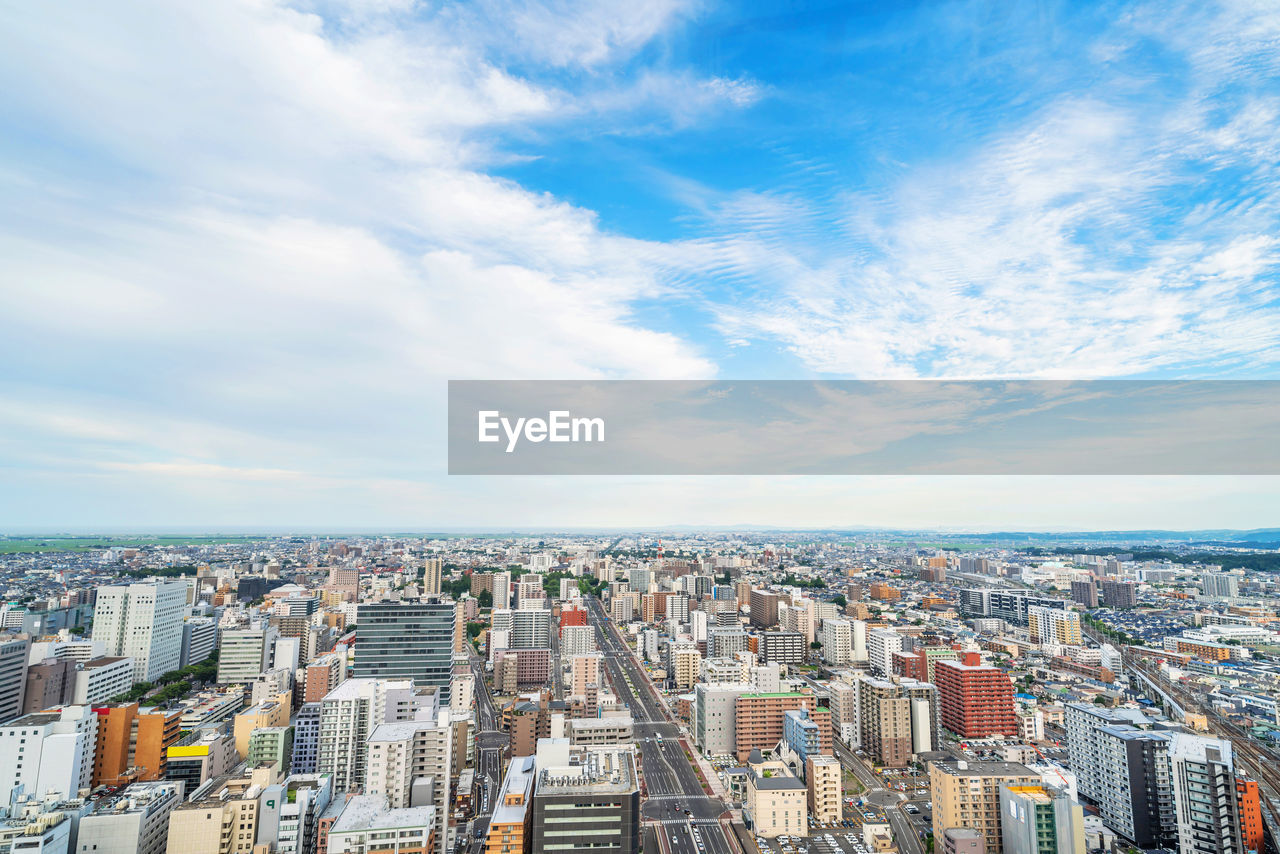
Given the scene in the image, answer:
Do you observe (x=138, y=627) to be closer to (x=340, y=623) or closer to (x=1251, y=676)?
(x=340, y=623)

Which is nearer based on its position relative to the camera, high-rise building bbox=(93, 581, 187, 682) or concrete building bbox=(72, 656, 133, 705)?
concrete building bbox=(72, 656, 133, 705)

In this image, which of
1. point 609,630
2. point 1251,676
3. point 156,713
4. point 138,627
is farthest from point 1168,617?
point 138,627

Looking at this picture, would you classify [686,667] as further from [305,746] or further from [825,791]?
[305,746]

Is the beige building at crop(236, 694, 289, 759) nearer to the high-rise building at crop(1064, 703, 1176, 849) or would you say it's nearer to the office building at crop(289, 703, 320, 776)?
the office building at crop(289, 703, 320, 776)

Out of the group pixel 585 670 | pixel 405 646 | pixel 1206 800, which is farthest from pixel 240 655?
pixel 1206 800

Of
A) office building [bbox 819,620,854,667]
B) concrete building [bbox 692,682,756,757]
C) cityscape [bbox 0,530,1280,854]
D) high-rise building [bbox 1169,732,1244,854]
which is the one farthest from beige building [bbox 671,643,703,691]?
high-rise building [bbox 1169,732,1244,854]

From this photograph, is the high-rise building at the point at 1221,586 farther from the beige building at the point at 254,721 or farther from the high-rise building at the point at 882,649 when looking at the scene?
the beige building at the point at 254,721

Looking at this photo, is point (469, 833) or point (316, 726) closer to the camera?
point (469, 833)

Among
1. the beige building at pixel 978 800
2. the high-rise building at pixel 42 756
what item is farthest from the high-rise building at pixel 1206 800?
the high-rise building at pixel 42 756
